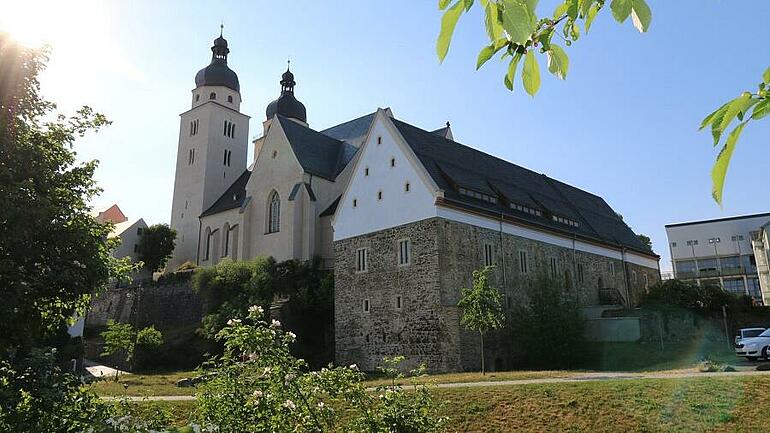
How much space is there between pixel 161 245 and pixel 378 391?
149 ft

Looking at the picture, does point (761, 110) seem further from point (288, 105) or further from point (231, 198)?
point (288, 105)

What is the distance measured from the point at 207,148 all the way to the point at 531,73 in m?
52.3

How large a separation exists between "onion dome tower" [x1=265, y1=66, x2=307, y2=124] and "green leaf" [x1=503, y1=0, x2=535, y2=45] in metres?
57.2

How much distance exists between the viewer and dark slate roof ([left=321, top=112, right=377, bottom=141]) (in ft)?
152

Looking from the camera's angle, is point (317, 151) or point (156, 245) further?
point (156, 245)

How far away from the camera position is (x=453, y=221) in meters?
25.9

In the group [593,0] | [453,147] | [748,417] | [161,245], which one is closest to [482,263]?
[453,147]

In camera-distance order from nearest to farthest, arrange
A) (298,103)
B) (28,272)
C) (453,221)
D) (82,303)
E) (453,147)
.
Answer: (28,272) → (82,303) → (453,221) → (453,147) → (298,103)

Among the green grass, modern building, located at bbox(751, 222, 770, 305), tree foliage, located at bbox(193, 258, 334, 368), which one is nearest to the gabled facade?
tree foliage, located at bbox(193, 258, 334, 368)

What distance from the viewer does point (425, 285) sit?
25125 mm

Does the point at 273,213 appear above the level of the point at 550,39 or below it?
above

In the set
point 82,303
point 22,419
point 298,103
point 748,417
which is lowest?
point 748,417

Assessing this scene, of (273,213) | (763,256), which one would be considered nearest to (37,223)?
(273,213)

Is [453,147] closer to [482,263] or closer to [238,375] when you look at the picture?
[482,263]
